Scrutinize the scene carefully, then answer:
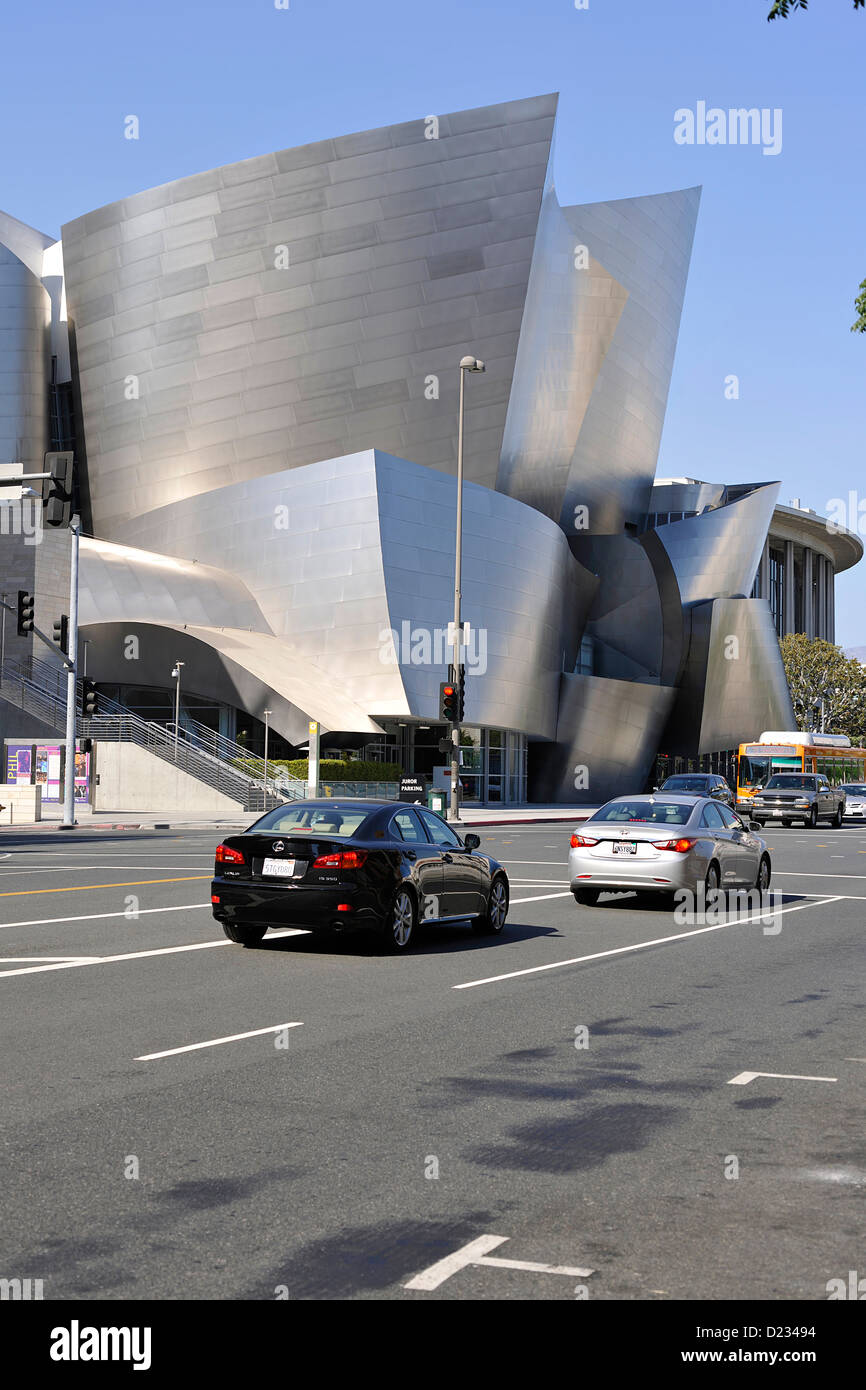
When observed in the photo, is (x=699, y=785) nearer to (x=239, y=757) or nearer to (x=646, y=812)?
(x=239, y=757)

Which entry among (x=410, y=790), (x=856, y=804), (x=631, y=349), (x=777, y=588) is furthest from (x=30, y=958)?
(x=777, y=588)

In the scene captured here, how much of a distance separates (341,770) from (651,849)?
3518cm

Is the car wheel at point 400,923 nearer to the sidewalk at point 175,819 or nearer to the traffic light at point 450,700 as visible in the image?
the sidewalk at point 175,819

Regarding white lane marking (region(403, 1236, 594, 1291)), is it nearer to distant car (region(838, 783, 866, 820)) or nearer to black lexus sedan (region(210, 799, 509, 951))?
black lexus sedan (region(210, 799, 509, 951))

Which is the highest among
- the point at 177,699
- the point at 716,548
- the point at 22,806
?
the point at 716,548

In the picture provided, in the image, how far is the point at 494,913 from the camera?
15156 millimetres

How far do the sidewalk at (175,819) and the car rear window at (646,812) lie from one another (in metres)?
21.1

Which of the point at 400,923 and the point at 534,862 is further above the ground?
the point at 400,923

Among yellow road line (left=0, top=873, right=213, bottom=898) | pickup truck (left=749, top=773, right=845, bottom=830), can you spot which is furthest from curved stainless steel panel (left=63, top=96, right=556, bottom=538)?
yellow road line (left=0, top=873, right=213, bottom=898)

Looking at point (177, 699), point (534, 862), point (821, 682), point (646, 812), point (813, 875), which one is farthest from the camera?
point (821, 682)

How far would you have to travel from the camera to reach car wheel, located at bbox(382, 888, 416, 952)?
43.3 feet

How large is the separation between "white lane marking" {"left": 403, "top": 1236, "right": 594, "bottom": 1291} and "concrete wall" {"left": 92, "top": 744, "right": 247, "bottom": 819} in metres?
43.5
